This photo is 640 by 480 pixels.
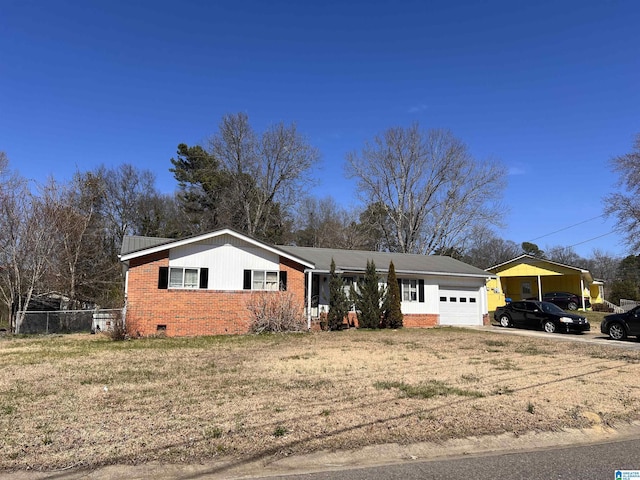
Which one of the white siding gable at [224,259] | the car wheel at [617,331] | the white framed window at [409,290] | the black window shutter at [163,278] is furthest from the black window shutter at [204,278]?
the car wheel at [617,331]

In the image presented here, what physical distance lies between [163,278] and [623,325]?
17.7 meters

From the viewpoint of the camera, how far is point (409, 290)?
23047 millimetres

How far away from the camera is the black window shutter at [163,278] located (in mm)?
17375

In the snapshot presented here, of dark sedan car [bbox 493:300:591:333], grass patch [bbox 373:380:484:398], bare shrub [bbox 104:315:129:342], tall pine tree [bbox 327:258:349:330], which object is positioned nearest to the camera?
grass patch [bbox 373:380:484:398]

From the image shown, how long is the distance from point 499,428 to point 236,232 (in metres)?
14.4

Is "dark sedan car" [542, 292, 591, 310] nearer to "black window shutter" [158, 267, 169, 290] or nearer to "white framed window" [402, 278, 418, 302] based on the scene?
"white framed window" [402, 278, 418, 302]

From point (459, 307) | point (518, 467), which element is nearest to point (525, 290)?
point (459, 307)

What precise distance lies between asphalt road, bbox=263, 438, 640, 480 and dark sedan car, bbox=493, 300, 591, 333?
52.4 feet

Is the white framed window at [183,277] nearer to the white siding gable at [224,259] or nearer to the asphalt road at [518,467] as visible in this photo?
the white siding gable at [224,259]

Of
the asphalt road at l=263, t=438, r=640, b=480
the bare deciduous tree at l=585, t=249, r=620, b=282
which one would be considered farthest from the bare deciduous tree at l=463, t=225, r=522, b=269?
the asphalt road at l=263, t=438, r=640, b=480

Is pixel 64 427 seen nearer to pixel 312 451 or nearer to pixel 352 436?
pixel 312 451

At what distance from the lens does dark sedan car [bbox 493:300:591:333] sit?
19.1 m

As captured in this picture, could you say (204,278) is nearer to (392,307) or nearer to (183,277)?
(183,277)

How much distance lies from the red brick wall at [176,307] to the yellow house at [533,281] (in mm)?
22168
